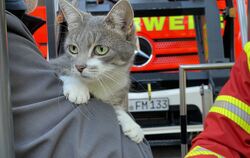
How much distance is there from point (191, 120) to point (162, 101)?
11.7 inches

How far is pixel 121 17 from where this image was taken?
117 cm

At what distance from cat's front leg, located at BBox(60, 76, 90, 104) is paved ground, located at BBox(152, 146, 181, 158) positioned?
2273mm

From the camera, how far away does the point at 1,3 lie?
2.04 feet

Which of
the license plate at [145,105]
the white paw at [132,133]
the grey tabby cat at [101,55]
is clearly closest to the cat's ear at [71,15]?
the grey tabby cat at [101,55]

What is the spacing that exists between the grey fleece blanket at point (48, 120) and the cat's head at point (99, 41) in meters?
0.26

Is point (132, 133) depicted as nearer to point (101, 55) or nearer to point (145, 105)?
point (101, 55)

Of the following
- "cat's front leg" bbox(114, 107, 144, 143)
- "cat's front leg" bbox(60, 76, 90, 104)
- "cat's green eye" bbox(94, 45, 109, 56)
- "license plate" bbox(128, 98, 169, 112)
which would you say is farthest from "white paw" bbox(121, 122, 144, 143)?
"license plate" bbox(128, 98, 169, 112)

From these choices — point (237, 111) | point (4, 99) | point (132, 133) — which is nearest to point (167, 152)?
point (237, 111)

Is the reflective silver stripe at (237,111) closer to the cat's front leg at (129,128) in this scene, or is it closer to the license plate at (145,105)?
the cat's front leg at (129,128)

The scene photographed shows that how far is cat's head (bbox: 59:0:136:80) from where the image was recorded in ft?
3.72

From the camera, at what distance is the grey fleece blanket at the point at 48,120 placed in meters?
0.79

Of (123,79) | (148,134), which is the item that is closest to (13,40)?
(123,79)

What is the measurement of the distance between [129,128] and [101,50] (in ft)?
0.86

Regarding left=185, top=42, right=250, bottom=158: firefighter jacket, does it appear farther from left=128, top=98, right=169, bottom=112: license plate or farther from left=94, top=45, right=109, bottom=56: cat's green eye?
left=128, top=98, right=169, bottom=112: license plate
